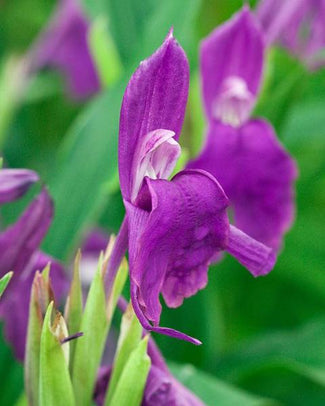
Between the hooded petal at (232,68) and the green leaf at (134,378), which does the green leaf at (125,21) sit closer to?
the hooded petal at (232,68)

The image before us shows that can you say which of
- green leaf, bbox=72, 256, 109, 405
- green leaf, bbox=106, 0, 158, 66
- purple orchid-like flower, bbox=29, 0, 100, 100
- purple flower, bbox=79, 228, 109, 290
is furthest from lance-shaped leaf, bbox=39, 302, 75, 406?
purple orchid-like flower, bbox=29, 0, 100, 100

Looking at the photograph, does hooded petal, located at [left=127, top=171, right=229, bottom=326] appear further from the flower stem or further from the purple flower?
the purple flower

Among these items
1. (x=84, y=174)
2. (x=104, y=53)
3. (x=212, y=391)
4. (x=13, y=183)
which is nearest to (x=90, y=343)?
(x=13, y=183)

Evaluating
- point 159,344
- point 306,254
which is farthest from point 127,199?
point 306,254

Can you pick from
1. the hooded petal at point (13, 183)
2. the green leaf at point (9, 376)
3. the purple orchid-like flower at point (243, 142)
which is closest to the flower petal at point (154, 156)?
the hooded petal at point (13, 183)

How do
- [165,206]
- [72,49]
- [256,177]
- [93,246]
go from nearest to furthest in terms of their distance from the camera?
[165,206] < [256,177] < [93,246] < [72,49]

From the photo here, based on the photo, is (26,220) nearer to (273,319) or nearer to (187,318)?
(187,318)

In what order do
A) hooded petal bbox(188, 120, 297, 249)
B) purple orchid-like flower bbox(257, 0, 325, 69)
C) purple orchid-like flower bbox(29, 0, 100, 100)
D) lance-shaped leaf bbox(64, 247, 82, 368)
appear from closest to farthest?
lance-shaped leaf bbox(64, 247, 82, 368) < hooded petal bbox(188, 120, 297, 249) < purple orchid-like flower bbox(257, 0, 325, 69) < purple orchid-like flower bbox(29, 0, 100, 100)

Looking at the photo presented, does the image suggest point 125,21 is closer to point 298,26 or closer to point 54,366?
point 298,26
